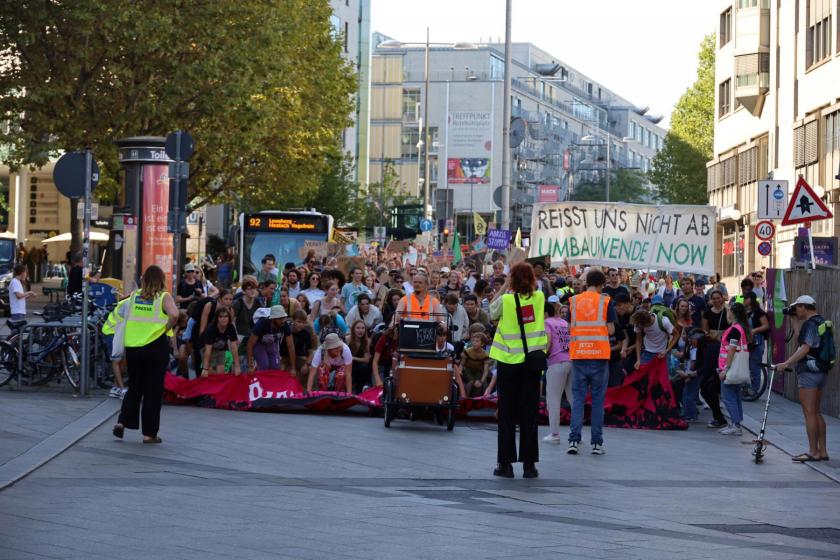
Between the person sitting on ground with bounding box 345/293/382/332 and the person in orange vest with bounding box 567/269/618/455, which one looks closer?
the person in orange vest with bounding box 567/269/618/455

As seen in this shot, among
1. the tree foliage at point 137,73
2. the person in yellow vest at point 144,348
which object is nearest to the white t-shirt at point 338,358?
the person in yellow vest at point 144,348

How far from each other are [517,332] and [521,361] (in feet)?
0.83

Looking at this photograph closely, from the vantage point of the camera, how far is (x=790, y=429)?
62.1ft

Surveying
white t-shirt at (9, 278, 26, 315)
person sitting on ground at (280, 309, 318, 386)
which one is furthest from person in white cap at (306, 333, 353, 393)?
white t-shirt at (9, 278, 26, 315)

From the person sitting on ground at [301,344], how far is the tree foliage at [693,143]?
73066mm

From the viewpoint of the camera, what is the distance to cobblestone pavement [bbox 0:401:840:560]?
917 cm

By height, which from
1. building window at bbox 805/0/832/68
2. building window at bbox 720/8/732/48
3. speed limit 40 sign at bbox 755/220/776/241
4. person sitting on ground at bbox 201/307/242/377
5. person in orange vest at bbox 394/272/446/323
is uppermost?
building window at bbox 720/8/732/48

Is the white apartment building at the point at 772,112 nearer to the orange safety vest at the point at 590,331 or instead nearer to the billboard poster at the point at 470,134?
the orange safety vest at the point at 590,331

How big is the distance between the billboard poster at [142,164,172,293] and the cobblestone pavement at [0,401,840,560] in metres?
13.3

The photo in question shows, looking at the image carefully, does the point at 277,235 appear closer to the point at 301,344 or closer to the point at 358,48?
the point at 301,344

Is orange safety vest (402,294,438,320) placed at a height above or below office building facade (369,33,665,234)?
below

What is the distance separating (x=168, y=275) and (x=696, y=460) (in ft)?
54.3

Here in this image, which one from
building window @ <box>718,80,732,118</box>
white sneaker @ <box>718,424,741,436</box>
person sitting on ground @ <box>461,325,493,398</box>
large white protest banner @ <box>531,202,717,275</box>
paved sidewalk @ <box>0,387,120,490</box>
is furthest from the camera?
building window @ <box>718,80,732,118</box>

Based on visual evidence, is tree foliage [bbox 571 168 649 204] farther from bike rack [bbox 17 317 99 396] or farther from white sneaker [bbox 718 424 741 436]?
white sneaker [bbox 718 424 741 436]
